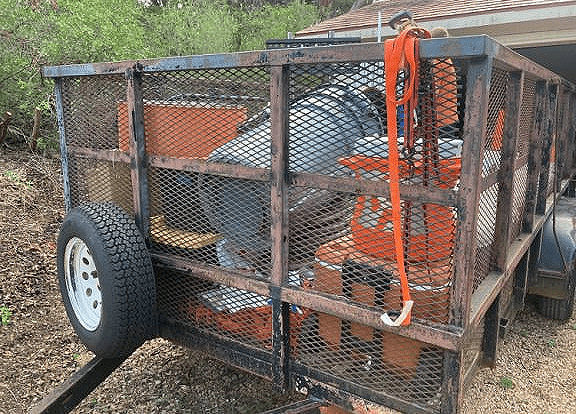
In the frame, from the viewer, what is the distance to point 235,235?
2.41 metres

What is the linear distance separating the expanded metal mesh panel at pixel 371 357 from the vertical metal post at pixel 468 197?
0.40 ft

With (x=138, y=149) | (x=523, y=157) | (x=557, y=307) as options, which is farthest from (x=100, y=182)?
(x=557, y=307)

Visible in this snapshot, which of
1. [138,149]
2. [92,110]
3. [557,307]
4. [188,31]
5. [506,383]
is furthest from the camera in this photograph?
[188,31]

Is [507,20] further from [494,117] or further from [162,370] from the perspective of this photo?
[162,370]

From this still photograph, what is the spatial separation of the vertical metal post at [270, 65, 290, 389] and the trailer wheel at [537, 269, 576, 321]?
9.25ft

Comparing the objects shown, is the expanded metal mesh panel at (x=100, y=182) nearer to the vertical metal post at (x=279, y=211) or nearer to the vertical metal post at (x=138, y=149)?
the vertical metal post at (x=138, y=149)

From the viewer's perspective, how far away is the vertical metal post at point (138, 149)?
248 cm

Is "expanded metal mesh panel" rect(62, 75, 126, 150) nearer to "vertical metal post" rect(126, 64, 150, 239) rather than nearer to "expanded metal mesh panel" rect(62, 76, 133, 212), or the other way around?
"expanded metal mesh panel" rect(62, 76, 133, 212)

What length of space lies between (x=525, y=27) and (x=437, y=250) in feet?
A: 16.0

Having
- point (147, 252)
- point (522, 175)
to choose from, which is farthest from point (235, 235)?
point (522, 175)

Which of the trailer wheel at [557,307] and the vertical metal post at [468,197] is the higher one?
the vertical metal post at [468,197]

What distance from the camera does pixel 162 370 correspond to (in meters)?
3.43

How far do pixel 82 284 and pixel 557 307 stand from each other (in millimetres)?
3681

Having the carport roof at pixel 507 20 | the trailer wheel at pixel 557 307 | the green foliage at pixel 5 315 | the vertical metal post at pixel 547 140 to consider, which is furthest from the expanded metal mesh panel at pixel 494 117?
the carport roof at pixel 507 20
